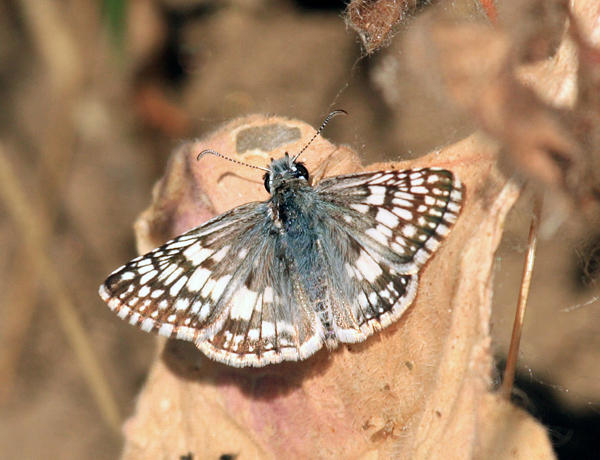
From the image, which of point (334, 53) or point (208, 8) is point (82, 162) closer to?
point (208, 8)

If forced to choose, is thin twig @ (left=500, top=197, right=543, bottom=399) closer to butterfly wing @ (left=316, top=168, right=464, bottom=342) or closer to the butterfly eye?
butterfly wing @ (left=316, top=168, right=464, bottom=342)

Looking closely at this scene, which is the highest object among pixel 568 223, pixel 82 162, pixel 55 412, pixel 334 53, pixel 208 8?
pixel 208 8

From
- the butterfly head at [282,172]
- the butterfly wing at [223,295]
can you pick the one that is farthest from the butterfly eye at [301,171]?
the butterfly wing at [223,295]

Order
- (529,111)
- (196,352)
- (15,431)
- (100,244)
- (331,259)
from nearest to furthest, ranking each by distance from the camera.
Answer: (529,111) → (331,259) → (196,352) → (15,431) → (100,244)

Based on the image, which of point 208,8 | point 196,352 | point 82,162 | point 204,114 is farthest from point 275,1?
point 196,352

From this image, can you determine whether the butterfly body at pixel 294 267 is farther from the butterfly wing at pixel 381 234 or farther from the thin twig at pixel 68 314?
the thin twig at pixel 68 314

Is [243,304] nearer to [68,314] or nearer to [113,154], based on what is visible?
[68,314]
